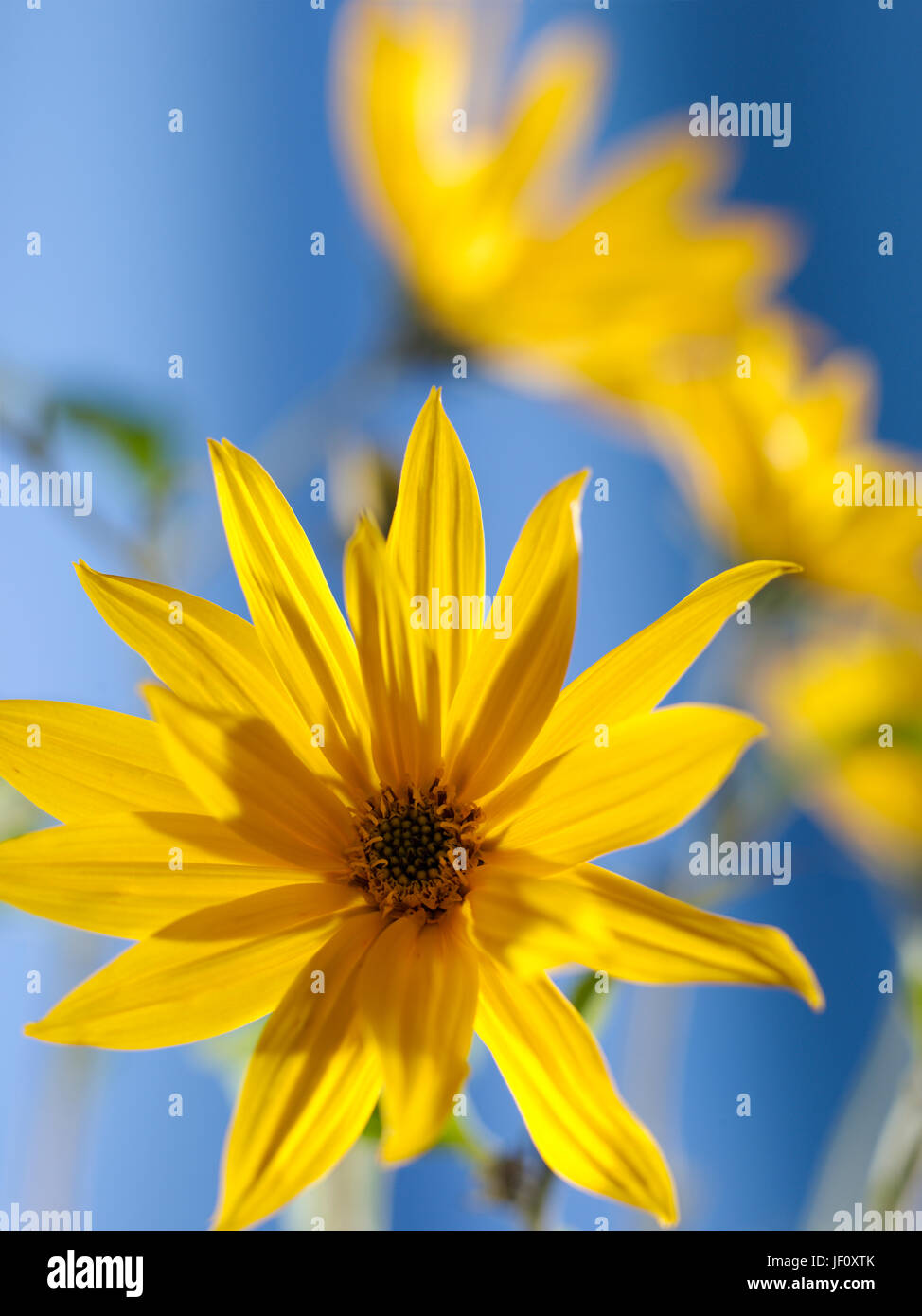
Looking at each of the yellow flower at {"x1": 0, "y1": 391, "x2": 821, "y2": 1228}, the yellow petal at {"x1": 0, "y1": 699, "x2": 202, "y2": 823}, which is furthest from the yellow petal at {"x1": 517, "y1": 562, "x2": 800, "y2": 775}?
the yellow petal at {"x1": 0, "y1": 699, "x2": 202, "y2": 823}

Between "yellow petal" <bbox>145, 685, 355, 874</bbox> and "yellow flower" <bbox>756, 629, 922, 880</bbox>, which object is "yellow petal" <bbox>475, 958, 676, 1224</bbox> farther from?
"yellow flower" <bbox>756, 629, 922, 880</bbox>

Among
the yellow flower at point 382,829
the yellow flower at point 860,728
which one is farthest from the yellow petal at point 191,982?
the yellow flower at point 860,728

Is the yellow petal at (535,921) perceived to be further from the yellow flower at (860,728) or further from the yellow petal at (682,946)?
the yellow flower at (860,728)

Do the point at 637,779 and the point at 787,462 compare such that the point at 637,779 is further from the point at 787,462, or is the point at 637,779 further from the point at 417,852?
the point at 787,462

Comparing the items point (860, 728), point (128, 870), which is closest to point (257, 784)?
point (128, 870)
